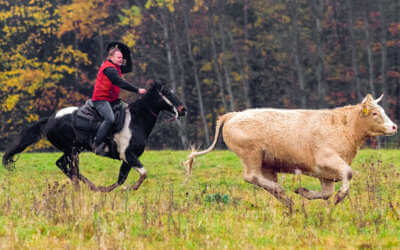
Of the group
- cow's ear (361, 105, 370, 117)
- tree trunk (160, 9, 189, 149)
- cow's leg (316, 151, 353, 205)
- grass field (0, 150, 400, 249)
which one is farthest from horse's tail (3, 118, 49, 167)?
tree trunk (160, 9, 189, 149)

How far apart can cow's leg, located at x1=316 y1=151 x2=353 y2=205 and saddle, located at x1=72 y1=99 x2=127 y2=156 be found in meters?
3.70

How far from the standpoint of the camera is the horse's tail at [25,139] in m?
11.9

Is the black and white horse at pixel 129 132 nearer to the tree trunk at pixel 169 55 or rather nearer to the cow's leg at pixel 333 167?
the cow's leg at pixel 333 167

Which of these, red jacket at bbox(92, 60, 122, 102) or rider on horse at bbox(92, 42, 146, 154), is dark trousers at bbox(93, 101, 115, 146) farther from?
red jacket at bbox(92, 60, 122, 102)

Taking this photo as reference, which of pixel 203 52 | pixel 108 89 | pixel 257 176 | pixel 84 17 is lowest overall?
pixel 257 176

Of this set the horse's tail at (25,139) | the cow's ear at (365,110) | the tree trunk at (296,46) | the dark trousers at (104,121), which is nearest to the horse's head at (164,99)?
the dark trousers at (104,121)

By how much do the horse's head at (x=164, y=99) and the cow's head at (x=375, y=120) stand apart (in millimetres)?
3204

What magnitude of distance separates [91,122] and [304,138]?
3910mm

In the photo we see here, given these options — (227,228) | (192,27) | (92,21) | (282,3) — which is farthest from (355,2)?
(227,228)

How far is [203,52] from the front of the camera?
37.0 metres

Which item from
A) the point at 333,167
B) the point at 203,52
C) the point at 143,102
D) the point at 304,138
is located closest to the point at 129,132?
the point at 143,102

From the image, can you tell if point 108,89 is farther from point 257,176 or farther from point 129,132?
point 257,176

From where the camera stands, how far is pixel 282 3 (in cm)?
3491

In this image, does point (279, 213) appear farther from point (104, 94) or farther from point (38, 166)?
point (38, 166)
